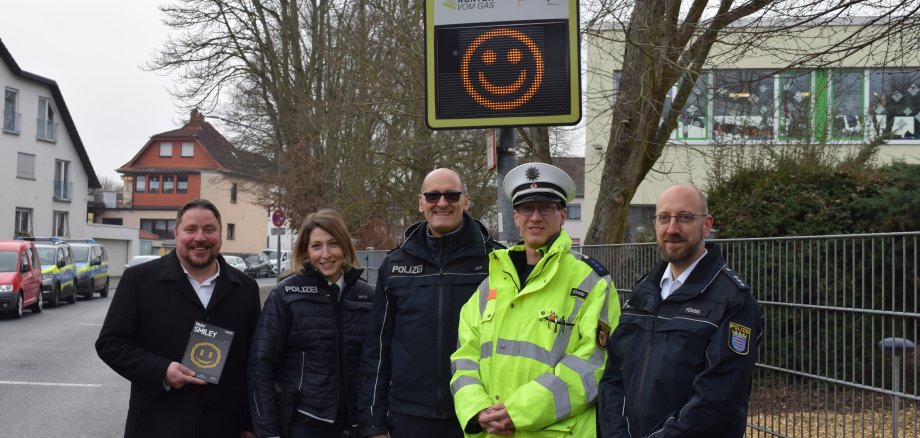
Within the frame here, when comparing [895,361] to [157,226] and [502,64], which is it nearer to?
[502,64]

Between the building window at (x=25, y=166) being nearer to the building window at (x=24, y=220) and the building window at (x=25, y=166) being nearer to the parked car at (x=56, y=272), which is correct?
the building window at (x=24, y=220)

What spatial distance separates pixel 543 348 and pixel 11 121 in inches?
1974

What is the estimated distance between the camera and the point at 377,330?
4605 millimetres

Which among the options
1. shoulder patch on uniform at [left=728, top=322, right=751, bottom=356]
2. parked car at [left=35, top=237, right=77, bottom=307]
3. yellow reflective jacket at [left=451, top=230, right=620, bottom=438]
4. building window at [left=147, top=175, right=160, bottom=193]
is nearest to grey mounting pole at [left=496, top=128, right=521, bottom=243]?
yellow reflective jacket at [left=451, top=230, right=620, bottom=438]

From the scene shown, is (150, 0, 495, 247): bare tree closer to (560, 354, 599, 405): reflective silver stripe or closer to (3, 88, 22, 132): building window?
(560, 354, 599, 405): reflective silver stripe

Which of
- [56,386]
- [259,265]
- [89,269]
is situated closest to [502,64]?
[56,386]

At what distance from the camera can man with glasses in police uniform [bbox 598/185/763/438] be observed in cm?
343

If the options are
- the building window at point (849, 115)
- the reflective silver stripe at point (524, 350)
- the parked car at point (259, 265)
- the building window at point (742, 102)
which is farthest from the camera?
the parked car at point (259, 265)

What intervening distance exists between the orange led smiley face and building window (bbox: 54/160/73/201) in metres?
51.5

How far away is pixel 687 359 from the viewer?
3.52 m

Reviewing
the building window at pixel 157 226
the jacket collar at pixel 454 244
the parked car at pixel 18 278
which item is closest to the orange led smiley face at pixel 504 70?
the jacket collar at pixel 454 244

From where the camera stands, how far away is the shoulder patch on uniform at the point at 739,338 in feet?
11.3

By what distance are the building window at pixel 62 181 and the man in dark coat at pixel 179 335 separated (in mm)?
51470

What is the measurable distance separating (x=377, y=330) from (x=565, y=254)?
1078 mm
